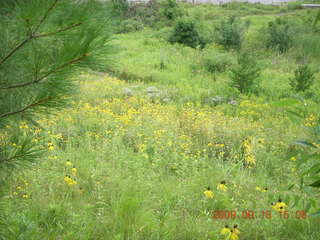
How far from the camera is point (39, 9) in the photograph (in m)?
1.22

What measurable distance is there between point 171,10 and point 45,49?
1647 centimetres

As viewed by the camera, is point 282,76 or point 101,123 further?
point 282,76

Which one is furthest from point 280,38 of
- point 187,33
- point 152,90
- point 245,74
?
point 152,90

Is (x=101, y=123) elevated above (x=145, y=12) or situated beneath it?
situated beneath

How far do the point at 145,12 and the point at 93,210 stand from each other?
17.4m

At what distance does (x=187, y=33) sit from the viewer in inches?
539

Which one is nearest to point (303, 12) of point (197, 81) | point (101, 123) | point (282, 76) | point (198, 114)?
point (282, 76)

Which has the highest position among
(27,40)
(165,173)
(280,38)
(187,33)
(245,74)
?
(27,40)

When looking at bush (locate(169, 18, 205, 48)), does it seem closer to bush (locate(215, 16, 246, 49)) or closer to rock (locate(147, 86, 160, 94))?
bush (locate(215, 16, 246, 49))

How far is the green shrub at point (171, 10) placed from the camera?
17.0 metres

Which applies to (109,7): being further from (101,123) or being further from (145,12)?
(145,12)

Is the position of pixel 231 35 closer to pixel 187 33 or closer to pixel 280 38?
pixel 187 33
